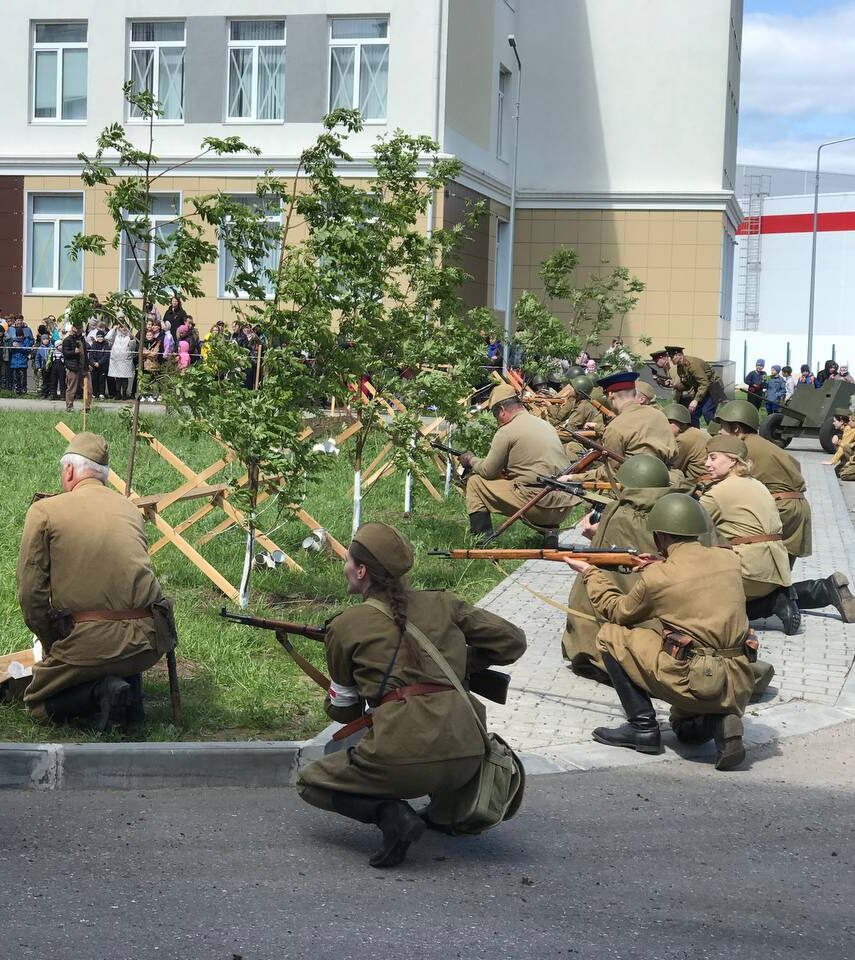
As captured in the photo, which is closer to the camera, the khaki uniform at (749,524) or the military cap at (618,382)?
the khaki uniform at (749,524)

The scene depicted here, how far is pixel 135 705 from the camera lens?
7.21 metres

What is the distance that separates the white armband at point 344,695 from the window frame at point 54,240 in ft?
86.4

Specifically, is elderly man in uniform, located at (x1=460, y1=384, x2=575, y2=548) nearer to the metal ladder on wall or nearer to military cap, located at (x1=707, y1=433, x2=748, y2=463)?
military cap, located at (x1=707, y1=433, x2=748, y2=463)

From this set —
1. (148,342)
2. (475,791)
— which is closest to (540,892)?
(475,791)

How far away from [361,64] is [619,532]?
72.4 feet

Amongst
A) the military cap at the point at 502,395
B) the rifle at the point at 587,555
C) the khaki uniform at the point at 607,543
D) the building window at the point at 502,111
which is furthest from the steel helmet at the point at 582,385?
the building window at the point at 502,111

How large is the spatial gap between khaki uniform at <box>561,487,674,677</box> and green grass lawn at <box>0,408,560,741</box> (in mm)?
1622

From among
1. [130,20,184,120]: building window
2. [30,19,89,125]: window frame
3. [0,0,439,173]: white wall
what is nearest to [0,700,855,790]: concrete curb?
[0,0,439,173]: white wall

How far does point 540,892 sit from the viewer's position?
5398mm

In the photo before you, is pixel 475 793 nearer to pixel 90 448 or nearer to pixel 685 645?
pixel 685 645

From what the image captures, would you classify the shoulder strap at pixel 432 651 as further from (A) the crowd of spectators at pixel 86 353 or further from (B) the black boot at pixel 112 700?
(A) the crowd of spectators at pixel 86 353

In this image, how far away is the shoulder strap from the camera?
18.3 feet

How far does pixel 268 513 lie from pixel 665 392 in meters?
19.5

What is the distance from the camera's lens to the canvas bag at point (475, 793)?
5.59 metres
